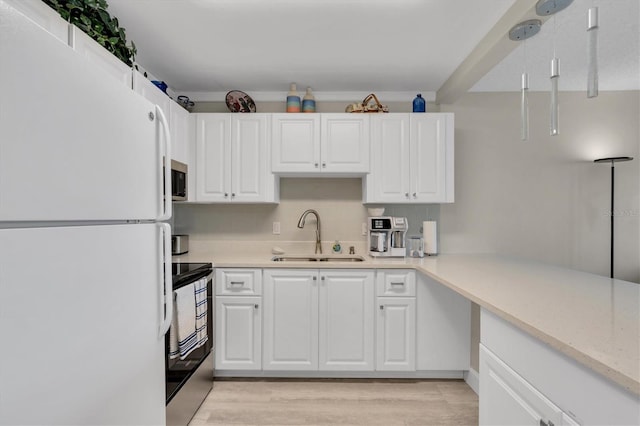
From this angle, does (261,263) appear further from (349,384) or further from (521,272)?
(521,272)

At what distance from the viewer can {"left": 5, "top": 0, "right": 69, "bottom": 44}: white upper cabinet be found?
3.60ft

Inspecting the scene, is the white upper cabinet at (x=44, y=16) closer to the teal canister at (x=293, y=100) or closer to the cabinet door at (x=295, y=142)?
the cabinet door at (x=295, y=142)

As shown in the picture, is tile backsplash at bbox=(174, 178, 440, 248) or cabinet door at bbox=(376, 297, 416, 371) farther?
tile backsplash at bbox=(174, 178, 440, 248)

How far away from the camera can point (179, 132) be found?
2.46 m

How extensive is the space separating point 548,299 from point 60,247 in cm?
165

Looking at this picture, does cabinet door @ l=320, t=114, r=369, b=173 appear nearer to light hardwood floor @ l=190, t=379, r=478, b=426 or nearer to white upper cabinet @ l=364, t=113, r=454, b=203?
white upper cabinet @ l=364, t=113, r=454, b=203

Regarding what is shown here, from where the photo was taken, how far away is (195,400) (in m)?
1.98

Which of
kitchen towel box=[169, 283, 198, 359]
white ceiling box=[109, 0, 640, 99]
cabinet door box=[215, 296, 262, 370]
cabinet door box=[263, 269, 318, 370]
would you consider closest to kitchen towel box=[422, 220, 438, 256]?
cabinet door box=[263, 269, 318, 370]

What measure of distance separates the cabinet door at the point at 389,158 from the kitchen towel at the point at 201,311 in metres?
1.49

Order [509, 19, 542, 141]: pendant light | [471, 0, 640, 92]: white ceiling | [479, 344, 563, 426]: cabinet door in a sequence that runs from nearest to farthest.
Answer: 1. [479, 344, 563, 426]: cabinet door
2. [509, 19, 542, 141]: pendant light
3. [471, 0, 640, 92]: white ceiling

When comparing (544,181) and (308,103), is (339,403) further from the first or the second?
(544,181)

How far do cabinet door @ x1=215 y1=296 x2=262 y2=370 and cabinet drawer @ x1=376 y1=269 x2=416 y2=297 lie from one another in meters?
0.94

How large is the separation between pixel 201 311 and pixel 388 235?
5.10 feet

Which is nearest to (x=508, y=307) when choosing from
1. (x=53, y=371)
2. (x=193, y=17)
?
(x=53, y=371)
